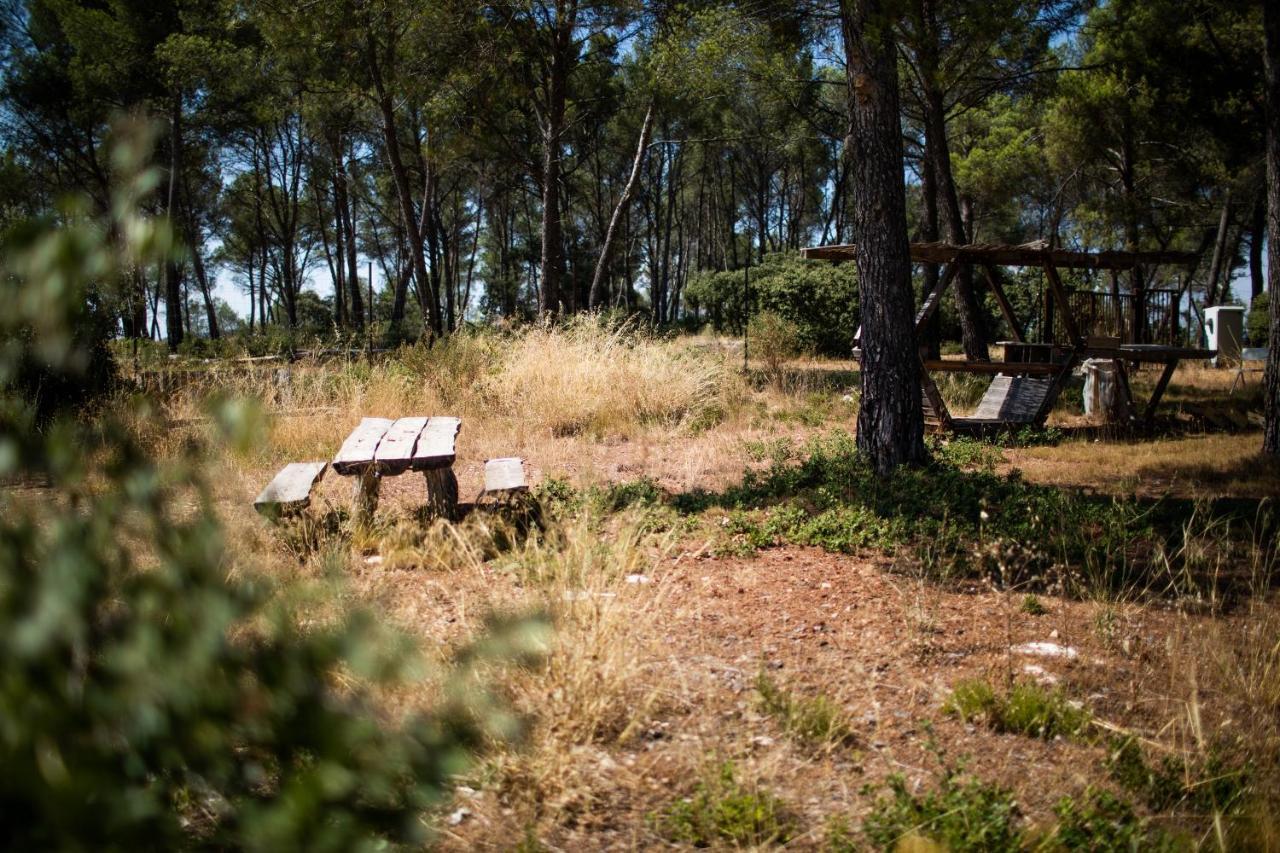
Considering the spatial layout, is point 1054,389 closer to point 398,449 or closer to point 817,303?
point 398,449

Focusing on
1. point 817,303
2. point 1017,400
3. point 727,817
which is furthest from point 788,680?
point 817,303

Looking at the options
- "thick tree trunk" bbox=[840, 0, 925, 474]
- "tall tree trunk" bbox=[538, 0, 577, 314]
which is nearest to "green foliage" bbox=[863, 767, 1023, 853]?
"thick tree trunk" bbox=[840, 0, 925, 474]

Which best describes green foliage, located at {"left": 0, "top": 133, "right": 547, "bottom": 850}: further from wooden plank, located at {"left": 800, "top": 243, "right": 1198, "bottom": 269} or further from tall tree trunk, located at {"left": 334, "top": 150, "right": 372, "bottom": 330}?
tall tree trunk, located at {"left": 334, "top": 150, "right": 372, "bottom": 330}

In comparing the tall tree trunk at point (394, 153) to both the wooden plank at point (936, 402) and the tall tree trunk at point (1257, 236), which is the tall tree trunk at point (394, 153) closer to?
the wooden plank at point (936, 402)

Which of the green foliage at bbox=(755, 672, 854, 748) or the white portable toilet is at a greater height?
the white portable toilet

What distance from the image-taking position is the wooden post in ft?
15.7

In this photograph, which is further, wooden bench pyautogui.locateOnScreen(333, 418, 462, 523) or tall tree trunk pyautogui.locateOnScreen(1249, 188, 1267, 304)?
tall tree trunk pyautogui.locateOnScreen(1249, 188, 1267, 304)

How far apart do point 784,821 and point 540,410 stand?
6.86m

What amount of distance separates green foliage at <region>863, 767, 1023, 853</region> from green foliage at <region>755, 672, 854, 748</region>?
1.15 feet

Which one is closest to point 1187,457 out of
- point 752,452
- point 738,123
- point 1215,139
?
point 752,452

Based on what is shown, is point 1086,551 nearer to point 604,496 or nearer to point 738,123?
point 604,496

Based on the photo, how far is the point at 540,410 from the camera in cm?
895

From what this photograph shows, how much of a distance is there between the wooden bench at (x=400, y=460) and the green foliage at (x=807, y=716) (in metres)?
2.47

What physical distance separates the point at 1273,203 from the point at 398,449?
6719 millimetres
